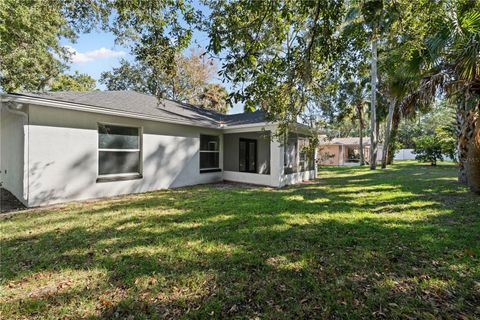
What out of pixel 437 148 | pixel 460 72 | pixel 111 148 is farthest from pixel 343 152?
pixel 111 148

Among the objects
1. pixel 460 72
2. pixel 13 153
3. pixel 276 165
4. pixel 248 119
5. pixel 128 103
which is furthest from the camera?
pixel 248 119

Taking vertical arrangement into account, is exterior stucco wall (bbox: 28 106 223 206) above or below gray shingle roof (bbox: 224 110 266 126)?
below

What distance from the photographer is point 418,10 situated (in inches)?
171

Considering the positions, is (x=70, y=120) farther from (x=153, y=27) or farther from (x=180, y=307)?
(x=180, y=307)

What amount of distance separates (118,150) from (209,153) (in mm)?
4313

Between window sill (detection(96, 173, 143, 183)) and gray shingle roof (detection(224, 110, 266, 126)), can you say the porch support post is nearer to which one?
gray shingle roof (detection(224, 110, 266, 126))

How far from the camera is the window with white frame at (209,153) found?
11461mm

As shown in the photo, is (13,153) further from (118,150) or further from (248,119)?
(248,119)

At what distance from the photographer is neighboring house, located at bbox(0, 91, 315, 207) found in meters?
6.71

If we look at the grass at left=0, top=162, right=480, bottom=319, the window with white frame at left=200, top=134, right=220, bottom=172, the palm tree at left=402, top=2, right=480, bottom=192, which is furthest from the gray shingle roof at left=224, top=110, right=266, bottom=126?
the grass at left=0, top=162, right=480, bottom=319

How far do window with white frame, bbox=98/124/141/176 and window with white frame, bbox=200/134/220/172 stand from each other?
312 centimetres

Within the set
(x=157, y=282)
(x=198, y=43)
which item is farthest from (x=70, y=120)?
(x=157, y=282)

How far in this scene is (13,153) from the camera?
7.84 meters

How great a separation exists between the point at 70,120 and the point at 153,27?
4682mm
